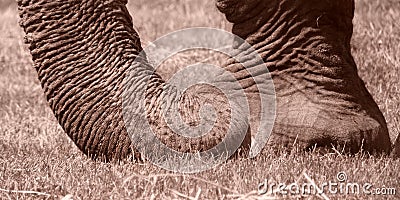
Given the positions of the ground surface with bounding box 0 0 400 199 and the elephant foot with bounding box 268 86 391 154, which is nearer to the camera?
the ground surface with bounding box 0 0 400 199

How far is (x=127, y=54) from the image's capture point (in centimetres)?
439

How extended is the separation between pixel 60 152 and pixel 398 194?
1.78 m

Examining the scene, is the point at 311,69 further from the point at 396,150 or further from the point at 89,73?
the point at 89,73

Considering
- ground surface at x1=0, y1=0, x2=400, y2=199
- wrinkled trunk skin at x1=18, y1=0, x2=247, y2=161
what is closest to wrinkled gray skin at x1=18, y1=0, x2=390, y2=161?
wrinkled trunk skin at x1=18, y1=0, x2=247, y2=161

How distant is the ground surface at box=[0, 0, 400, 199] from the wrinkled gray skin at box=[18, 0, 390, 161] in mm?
150

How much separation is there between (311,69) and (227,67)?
40 cm

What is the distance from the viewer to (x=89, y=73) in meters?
4.31

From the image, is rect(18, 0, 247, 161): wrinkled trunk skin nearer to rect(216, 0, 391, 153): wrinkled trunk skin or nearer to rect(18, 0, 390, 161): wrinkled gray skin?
rect(18, 0, 390, 161): wrinkled gray skin

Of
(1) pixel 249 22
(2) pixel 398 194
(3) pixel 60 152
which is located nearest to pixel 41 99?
(3) pixel 60 152

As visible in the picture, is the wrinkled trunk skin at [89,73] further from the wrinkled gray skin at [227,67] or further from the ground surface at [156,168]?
the ground surface at [156,168]

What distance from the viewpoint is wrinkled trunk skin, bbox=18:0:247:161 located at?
14.1 ft

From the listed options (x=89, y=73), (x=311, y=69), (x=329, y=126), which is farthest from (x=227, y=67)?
(x=89, y=73)

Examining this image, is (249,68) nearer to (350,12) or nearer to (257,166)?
(350,12)

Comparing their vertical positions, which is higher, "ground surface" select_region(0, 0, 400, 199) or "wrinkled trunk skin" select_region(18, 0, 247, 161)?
"wrinkled trunk skin" select_region(18, 0, 247, 161)
